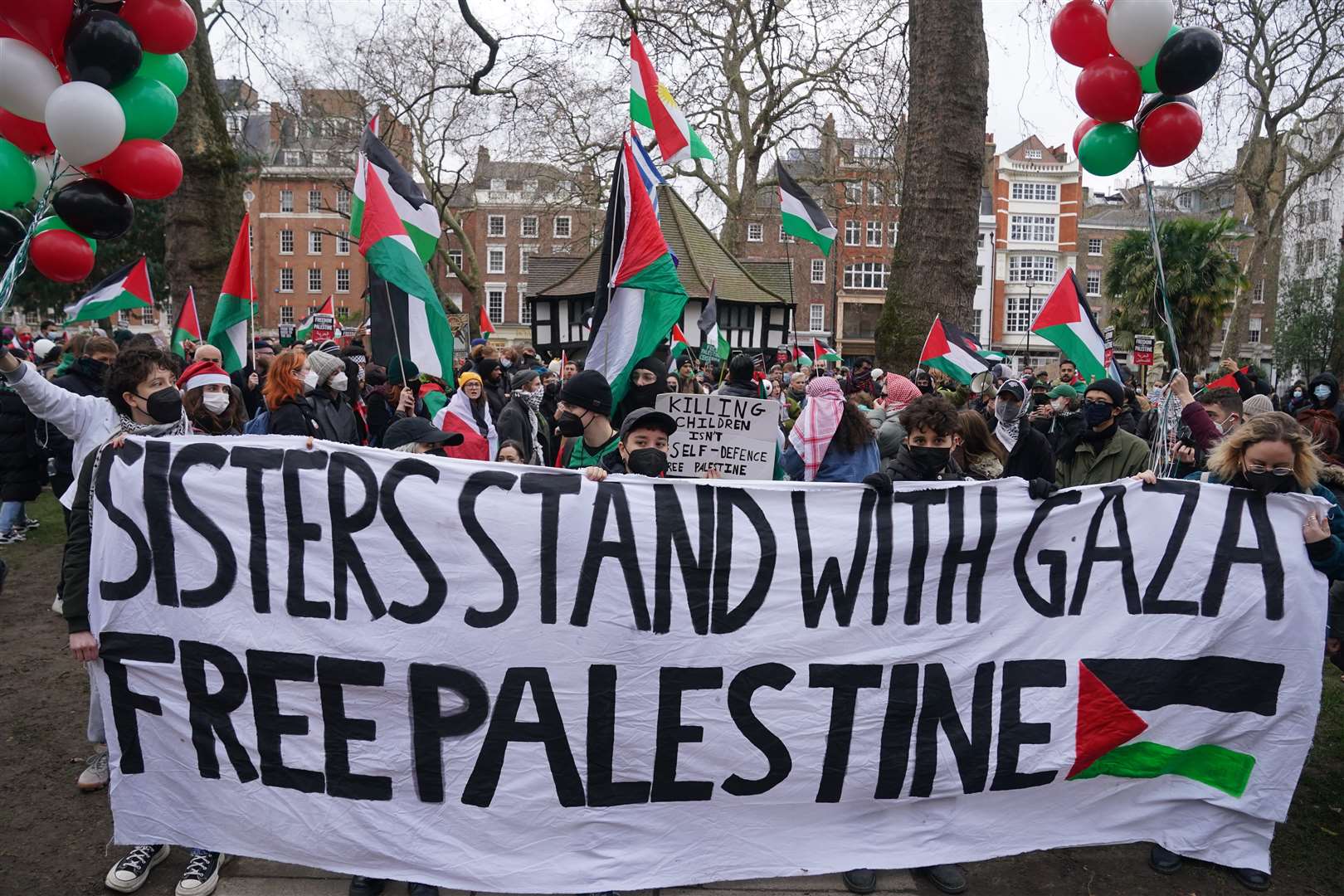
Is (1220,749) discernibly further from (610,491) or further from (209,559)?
(209,559)

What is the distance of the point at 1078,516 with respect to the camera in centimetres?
380

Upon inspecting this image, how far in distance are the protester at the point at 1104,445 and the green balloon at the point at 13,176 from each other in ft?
18.4

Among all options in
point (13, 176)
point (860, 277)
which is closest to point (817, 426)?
point (13, 176)

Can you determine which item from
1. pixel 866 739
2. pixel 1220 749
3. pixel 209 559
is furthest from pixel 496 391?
pixel 1220 749

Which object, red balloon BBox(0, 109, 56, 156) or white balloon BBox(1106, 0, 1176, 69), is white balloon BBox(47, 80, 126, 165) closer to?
red balloon BBox(0, 109, 56, 156)

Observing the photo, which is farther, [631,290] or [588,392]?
[631,290]

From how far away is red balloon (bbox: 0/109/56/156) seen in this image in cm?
511

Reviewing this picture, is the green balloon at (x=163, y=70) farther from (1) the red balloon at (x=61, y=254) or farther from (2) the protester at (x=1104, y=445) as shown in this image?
(2) the protester at (x=1104, y=445)

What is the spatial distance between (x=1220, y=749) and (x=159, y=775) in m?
3.95

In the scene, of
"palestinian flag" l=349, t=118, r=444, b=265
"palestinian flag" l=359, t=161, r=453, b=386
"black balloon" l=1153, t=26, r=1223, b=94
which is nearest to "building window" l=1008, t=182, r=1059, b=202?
"black balloon" l=1153, t=26, r=1223, b=94

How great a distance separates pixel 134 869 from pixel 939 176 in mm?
7502

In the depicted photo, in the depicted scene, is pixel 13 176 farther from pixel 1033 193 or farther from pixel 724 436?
pixel 1033 193

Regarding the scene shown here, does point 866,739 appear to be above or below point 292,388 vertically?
below

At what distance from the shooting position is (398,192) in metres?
5.36
